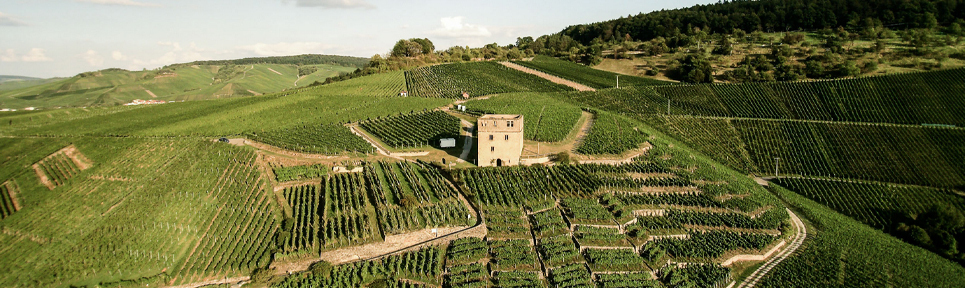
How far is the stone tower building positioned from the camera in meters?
43.6

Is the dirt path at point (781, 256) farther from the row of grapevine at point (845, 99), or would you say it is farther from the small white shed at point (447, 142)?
the row of grapevine at point (845, 99)

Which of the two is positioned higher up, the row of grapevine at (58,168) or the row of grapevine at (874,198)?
the row of grapevine at (58,168)

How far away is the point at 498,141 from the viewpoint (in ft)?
144

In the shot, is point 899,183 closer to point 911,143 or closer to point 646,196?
point 911,143

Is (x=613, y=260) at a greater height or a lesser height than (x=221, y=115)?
lesser

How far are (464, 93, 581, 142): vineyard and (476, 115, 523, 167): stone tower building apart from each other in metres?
6.88

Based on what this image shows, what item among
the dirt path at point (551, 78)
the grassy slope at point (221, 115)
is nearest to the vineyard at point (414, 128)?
the grassy slope at point (221, 115)

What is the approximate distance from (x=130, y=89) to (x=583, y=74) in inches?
3510

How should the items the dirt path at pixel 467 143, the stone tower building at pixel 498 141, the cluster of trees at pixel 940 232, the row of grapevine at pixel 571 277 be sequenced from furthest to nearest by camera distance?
the dirt path at pixel 467 143 → the stone tower building at pixel 498 141 → the cluster of trees at pixel 940 232 → the row of grapevine at pixel 571 277

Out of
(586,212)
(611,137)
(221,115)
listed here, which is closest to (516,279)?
(586,212)

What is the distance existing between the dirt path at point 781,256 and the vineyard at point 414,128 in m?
29.9

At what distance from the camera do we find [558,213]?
35188 mm

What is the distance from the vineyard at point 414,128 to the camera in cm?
5103

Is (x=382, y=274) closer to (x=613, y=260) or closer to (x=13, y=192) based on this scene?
(x=613, y=260)
